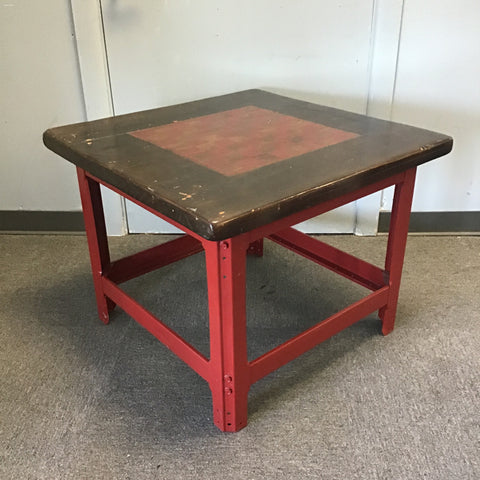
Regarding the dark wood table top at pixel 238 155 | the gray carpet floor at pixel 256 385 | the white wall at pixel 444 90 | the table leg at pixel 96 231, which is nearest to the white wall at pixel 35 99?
the gray carpet floor at pixel 256 385

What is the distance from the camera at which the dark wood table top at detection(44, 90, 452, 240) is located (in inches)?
43.4

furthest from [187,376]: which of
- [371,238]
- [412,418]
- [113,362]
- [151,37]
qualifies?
[151,37]

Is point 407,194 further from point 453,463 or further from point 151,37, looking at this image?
point 151,37

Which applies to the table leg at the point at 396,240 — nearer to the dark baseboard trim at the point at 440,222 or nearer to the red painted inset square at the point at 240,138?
the red painted inset square at the point at 240,138

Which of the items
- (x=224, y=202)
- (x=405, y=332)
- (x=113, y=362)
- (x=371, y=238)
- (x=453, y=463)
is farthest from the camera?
(x=371, y=238)

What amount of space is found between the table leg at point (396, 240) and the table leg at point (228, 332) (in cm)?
54

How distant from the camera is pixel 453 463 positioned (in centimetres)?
123

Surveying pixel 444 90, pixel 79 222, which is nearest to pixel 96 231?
pixel 79 222

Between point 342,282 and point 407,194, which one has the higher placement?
point 407,194

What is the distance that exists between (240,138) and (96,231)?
1.64 feet

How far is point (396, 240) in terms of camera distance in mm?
1528

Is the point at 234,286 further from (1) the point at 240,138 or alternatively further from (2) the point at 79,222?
(2) the point at 79,222

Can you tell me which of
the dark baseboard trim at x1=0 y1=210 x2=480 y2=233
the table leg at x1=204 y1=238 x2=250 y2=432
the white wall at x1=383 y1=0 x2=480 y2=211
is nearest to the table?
the table leg at x1=204 y1=238 x2=250 y2=432

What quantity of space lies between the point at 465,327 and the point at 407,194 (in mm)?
517
